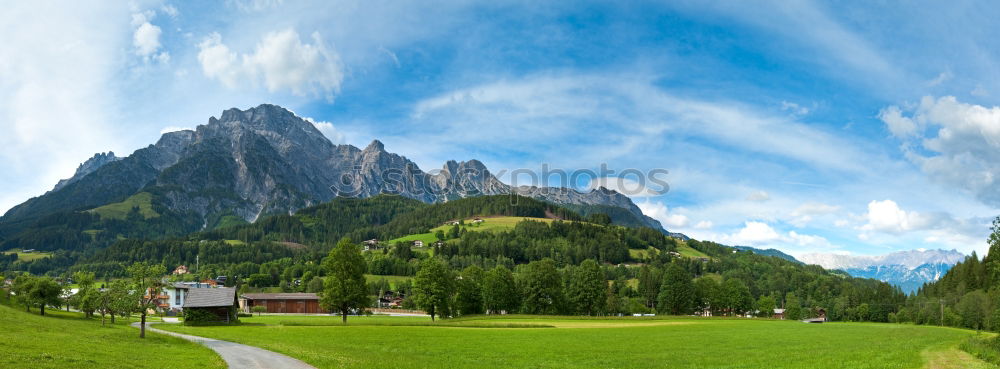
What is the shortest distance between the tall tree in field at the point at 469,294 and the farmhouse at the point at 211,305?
38516mm

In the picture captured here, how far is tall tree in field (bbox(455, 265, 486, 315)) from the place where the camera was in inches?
4188

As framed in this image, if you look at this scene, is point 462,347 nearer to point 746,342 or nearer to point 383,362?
point 383,362

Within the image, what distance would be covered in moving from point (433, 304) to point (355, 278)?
14368mm

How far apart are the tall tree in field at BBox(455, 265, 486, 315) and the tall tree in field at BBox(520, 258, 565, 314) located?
943 cm

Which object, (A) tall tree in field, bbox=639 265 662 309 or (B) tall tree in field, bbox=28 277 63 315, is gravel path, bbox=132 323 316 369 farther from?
(A) tall tree in field, bbox=639 265 662 309

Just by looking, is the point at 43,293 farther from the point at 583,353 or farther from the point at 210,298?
the point at 583,353

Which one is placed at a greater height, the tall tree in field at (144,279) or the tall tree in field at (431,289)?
the tall tree in field at (144,279)

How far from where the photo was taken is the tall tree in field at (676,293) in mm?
136625

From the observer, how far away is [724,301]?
150625 mm

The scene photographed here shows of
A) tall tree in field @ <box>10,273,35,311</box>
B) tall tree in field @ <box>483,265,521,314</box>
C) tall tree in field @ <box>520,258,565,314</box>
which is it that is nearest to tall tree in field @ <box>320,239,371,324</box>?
tall tree in field @ <box>483,265,521,314</box>

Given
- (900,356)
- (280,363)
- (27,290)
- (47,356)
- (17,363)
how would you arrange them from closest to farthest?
(17,363) < (47,356) < (280,363) < (900,356) < (27,290)

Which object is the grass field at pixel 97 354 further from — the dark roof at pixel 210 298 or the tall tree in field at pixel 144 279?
the dark roof at pixel 210 298

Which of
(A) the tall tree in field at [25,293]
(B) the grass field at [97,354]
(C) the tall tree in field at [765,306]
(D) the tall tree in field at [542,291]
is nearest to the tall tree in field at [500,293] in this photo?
(D) the tall tree in field at [542,291]

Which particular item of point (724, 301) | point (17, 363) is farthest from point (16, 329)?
point (724, 301)
